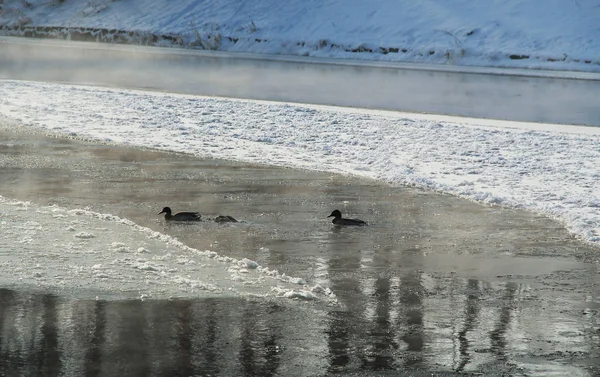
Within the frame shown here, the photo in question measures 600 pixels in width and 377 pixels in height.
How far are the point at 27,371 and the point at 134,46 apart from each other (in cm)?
5366

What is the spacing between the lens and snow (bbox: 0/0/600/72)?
5025 centimetres

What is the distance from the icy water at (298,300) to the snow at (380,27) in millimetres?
34508

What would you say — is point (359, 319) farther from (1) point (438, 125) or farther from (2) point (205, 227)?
(1) point (438, 125)

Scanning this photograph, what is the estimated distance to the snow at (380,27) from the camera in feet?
165

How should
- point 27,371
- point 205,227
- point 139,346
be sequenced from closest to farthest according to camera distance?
point 27,371 → point 139,346 → point 205,227

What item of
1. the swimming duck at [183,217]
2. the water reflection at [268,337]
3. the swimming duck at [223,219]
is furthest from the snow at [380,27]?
the water reflection at [268,337]

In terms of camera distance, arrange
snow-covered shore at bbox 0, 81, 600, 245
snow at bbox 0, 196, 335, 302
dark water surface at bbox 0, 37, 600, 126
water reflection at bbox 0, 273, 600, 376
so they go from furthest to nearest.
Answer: dark water surface at bbox 0, 37, 600, 126
snow-covered shore at bbox 0, 81, 600, 245
snow at bbox 0, 196, 335, 302
water reflection at bbox 0, 273, 600, 376

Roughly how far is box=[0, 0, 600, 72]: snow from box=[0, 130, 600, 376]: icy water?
34508 mm

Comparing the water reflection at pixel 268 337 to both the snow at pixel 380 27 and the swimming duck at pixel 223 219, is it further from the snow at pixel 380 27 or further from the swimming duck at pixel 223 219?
the snow at pixel 380 27

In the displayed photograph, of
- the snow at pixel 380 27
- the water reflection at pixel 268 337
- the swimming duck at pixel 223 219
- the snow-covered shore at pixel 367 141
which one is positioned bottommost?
the water reflection at pixel 268 337

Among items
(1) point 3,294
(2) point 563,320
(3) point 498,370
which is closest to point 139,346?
(1) point 3,294

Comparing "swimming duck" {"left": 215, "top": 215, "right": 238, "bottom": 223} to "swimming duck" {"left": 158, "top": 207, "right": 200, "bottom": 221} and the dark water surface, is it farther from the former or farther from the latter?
the dark water surface

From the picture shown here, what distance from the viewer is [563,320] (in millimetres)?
8477

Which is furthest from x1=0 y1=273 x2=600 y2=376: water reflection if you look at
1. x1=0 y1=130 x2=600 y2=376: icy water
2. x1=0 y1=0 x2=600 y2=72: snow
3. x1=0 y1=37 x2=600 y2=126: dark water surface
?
x1=0 y1=0 x2=600 y2=72: snow
